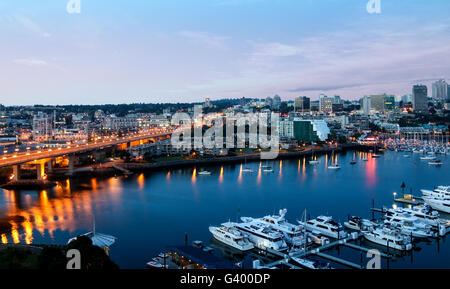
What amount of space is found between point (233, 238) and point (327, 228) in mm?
1091

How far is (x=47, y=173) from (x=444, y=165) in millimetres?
9760

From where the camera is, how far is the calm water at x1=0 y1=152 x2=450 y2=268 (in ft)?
14.0

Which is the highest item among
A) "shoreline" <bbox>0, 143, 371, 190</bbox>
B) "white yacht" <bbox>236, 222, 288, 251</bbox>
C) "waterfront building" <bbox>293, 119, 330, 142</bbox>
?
"waterfront building" <bbox>293, 119, 330, 142</bbox>

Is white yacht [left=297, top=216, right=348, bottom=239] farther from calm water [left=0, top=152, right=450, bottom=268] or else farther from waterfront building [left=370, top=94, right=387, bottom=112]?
→ waterfront building [left=370, top=94, right=387, bottom=112]

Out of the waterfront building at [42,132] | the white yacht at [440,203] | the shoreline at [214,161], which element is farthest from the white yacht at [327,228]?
the waterfront building at [42,132]

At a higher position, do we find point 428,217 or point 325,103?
point 325,103

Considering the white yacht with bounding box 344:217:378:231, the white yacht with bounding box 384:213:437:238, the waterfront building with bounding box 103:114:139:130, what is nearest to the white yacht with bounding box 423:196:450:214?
the white yacht with bounding box 384:213:437:238

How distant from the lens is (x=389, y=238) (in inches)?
157

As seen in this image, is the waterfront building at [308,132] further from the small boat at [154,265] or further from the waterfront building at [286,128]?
the small boat at [154,265]

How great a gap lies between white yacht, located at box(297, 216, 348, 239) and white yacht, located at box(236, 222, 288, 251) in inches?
19.6

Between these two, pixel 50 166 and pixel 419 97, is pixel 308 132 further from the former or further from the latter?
pixel 419 97

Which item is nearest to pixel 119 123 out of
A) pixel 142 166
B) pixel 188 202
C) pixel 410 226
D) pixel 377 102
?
pixel 142 166

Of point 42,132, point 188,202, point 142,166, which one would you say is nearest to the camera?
point 188,202
